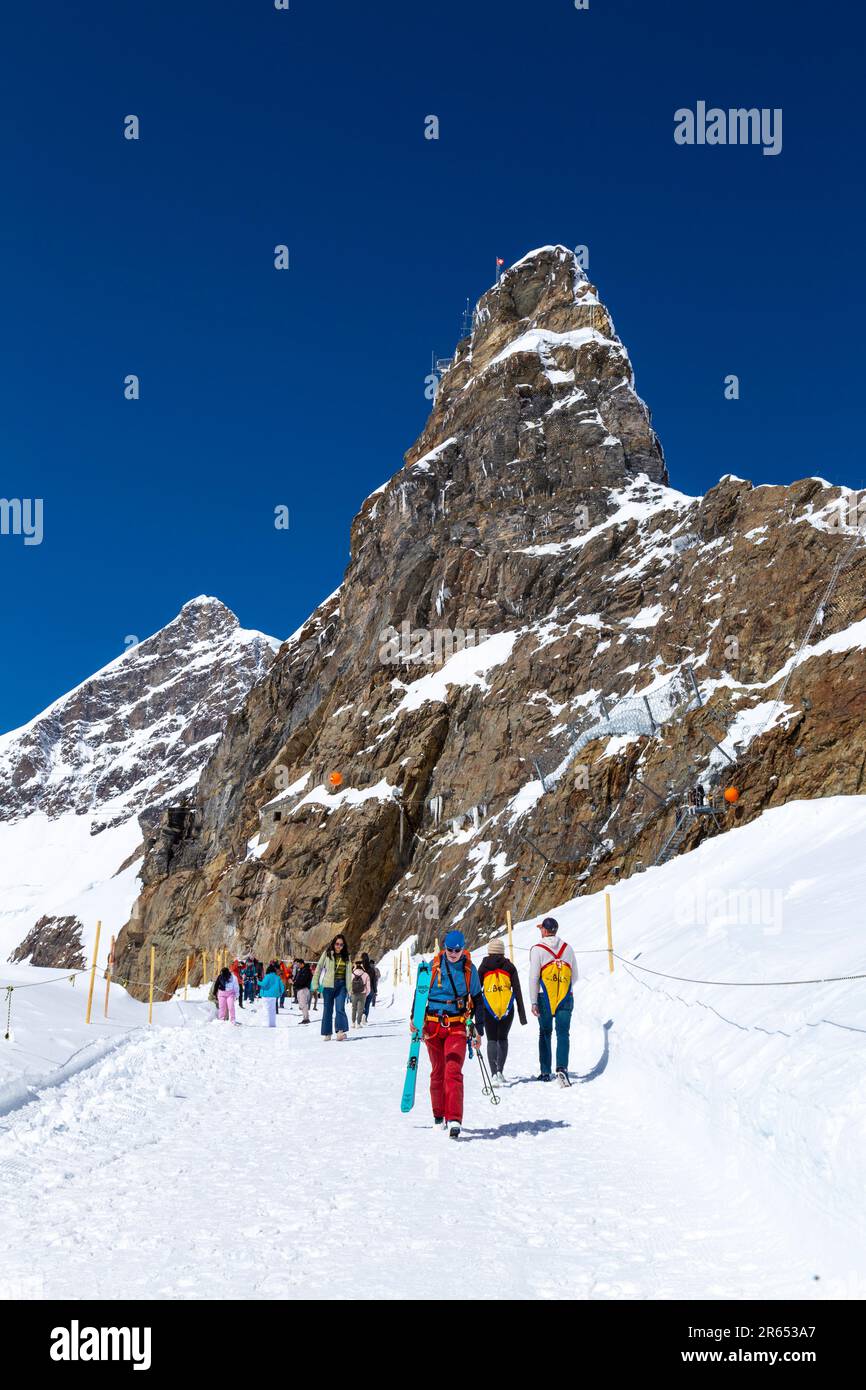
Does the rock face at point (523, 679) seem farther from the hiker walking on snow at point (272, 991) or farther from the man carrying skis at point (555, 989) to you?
the man carrying skis at point (555, 989)

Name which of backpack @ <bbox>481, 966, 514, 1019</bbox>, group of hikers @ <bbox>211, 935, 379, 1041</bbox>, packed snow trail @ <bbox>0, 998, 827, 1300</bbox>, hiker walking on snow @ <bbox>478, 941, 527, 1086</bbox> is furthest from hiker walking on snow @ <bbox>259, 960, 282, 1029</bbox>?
backpack @ <bbox>481, 966, 514, 1019</bbox>

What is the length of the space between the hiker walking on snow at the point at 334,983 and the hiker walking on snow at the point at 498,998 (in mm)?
5797

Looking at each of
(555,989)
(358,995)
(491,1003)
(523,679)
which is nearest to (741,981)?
(555,989)

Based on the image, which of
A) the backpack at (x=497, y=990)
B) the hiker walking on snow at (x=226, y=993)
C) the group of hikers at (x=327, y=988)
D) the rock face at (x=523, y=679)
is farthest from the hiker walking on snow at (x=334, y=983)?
the rock face at (x=523, y=679)

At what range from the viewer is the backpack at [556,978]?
1078 cm

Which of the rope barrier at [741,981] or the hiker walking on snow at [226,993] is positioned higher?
the rope barrier at [741,981]

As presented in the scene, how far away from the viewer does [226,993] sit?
846 inches

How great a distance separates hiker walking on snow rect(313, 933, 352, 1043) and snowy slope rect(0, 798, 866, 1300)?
312cm

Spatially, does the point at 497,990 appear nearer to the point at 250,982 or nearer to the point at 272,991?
the point at 272,991

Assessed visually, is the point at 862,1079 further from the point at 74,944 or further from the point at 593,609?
the point at 74,944

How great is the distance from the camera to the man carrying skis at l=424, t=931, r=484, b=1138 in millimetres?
8469

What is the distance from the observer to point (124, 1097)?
9961mm

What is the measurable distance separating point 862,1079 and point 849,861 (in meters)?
8.22
